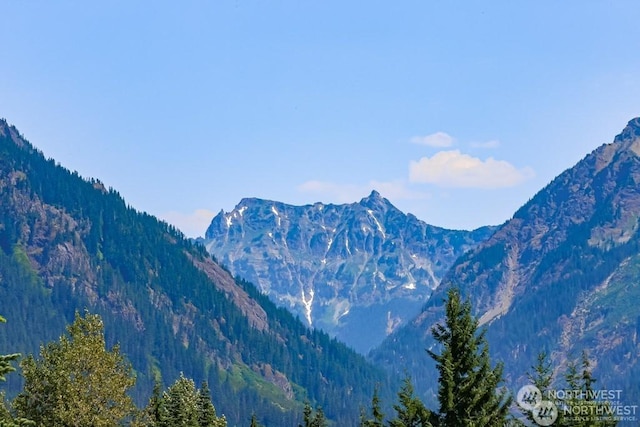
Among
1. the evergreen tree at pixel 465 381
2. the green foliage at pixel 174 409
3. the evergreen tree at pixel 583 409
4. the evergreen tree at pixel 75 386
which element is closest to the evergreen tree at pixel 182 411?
the green foliage at pixel 174 409

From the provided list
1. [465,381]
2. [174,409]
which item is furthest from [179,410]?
[465,381]

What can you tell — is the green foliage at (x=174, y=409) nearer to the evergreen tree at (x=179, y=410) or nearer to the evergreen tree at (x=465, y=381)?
the evergreen tree at (x=179, y=410)

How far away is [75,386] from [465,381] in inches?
1123

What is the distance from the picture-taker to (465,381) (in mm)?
53031

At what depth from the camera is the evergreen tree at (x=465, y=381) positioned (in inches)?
2060

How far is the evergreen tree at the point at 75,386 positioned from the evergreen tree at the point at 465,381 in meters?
25.6

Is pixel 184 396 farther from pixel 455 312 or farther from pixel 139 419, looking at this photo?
pixel 455 312

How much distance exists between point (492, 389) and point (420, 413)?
14.1 feet

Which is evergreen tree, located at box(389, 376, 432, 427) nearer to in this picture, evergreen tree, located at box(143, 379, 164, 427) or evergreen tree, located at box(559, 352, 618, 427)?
evergreen tree, located at box(559, 352, 618, 427)

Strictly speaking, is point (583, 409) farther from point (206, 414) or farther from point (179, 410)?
point (206, 414)

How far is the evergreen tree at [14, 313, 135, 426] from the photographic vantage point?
66.9 m

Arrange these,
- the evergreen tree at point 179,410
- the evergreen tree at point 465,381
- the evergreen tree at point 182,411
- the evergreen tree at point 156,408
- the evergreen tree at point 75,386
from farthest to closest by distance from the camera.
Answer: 1. the evergreen tree at point 182,411
2. the evergreen tree at point 179,410
3. the evergreen tree at point 156,408
4. the evergreen tree at point 75,386
5. the evergreen tree at point 465,381

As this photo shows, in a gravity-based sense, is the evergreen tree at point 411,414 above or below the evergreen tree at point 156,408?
below

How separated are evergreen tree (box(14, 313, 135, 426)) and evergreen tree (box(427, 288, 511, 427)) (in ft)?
84.1
